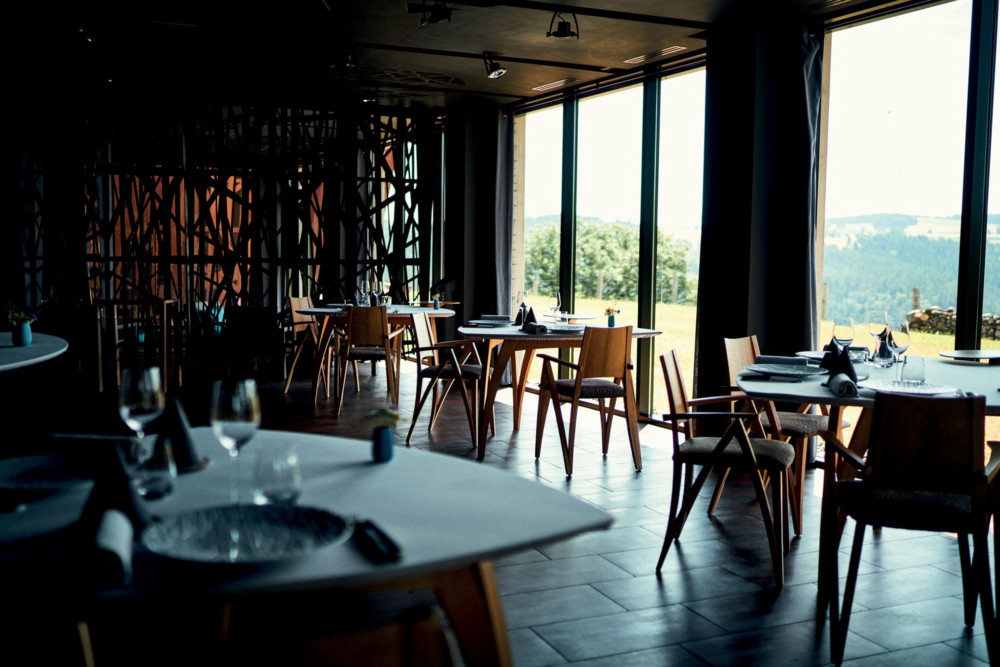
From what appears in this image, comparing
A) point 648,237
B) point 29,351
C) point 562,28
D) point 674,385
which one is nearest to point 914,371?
point 674,385

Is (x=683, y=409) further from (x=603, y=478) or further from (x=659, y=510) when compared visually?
(x=603, y=478)

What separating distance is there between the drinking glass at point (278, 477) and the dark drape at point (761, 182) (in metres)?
4.35

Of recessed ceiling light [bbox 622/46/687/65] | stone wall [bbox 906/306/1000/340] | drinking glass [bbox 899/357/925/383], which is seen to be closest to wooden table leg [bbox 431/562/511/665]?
drinking glass [bbox 899/357/925/383]

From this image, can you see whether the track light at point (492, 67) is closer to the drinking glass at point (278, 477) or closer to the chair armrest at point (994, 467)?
the chair armrest at point (994, 467)

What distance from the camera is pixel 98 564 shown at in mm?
1179

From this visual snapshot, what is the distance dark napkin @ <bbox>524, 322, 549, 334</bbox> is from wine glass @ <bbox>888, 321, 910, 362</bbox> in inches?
89.9

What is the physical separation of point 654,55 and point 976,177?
8.86ft

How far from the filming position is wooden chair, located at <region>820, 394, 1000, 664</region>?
2439mm

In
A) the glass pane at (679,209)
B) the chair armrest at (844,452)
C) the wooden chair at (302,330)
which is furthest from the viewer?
the wooden chair at (302,330)

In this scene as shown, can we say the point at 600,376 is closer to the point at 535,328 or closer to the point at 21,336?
the point at 535,328

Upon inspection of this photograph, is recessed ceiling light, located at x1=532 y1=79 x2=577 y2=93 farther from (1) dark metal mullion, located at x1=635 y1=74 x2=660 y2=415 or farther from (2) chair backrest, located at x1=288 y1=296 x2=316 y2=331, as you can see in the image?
(2) chair backrest, located at x1=288 y1=296 x2=316 y2=331

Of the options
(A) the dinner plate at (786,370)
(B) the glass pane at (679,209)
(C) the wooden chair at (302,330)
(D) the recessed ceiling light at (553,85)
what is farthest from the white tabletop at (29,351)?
(D) the recessed ceiling light at (553,85)

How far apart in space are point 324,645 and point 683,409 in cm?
281

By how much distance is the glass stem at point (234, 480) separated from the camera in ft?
5.19
